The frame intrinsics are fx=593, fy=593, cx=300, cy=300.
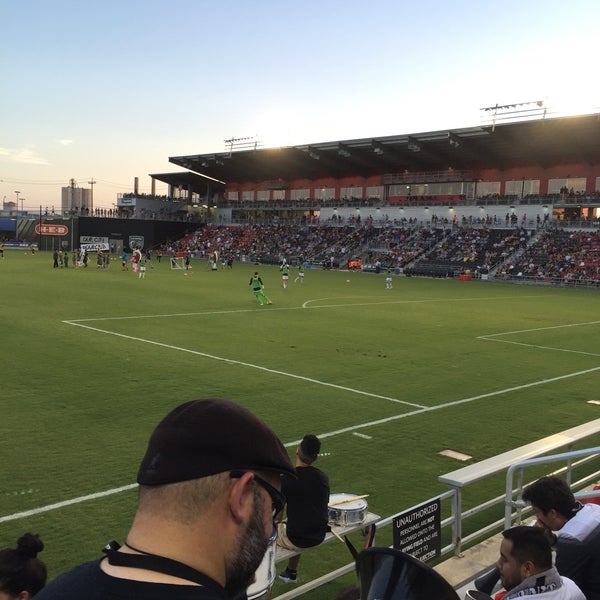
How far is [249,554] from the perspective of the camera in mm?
1568

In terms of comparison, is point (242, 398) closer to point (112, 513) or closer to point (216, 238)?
point (112, 513)

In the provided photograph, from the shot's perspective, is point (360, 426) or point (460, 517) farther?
point (360, 426)

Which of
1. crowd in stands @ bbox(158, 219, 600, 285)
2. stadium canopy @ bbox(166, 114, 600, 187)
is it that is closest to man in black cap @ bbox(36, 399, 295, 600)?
crowd in stands @ bbox(158, 219, 600, 285)

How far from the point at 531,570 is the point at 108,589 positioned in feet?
10.3

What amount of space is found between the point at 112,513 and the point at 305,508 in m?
2.68

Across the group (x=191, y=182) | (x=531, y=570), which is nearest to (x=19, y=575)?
(x=531, y=570)

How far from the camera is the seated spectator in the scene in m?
3.25

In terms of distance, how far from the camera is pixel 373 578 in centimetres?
170

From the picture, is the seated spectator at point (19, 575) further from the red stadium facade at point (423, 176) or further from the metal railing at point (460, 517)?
the red stadium facade at point (423, 176)

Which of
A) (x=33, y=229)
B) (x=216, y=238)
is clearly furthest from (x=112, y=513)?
(x=33, y=229)

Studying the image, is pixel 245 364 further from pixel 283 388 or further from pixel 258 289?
pixel 258 289

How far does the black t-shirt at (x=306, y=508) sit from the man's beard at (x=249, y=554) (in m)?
3.87

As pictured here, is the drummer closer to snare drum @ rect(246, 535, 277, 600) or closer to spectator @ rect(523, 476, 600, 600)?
snare drum @ rect(246, 535, 277, 600)

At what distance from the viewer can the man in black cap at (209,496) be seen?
4.96 feet
